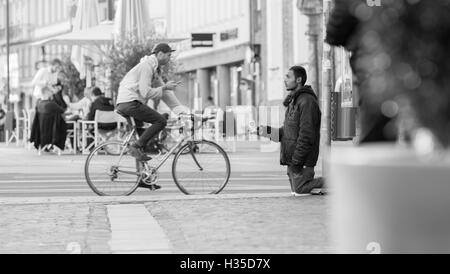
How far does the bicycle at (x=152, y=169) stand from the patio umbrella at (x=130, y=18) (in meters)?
15.6

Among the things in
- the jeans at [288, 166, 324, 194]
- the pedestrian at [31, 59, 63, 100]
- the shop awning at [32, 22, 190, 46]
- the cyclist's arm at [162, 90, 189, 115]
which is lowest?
the jeans at [288, 166, 324, 194]

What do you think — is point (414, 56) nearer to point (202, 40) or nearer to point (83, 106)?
point (83, 106)

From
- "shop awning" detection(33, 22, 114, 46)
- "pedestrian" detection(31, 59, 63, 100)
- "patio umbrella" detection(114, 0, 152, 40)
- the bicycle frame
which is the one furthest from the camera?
"shop awning" detection(33, 22, 114, 46)

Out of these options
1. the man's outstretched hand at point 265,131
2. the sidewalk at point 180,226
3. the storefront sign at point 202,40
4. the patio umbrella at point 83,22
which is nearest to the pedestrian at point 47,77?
the patio umbrella at point 83,22

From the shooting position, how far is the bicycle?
1423 centimetres

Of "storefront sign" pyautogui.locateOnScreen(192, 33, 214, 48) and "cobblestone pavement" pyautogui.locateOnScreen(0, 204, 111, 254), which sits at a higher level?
"storefront sign" pyautogui.locateOnScreen(192, 33, 214, 48)

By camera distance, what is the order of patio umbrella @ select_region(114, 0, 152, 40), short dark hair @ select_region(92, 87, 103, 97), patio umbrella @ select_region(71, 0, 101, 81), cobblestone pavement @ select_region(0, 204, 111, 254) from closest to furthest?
1. cobblestone pavement @ select_region(0, 204, 111, 254)
2. short dark hair @ select_region(92, 87, 103, 97)
3. patio umbrella @ select_region(114, 0, 152, 40)
4. patio umbrella @ select_region(71, 0, 101, 81)

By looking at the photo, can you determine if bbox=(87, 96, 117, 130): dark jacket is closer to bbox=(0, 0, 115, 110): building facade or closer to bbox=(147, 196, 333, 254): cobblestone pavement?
bbox=(147, 196, 333, 254): cobblestone pavement

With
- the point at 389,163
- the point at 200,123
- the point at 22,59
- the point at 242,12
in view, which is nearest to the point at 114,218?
the point at 200,123

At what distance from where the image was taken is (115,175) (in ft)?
47.4

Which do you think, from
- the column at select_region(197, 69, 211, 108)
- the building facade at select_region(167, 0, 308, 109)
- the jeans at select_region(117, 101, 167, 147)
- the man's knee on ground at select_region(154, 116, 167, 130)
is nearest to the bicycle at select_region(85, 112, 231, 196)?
the jeans at select_region(117, 101, 167, 147)

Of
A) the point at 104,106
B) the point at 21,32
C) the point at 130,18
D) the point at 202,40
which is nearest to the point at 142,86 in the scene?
the point at 104,106

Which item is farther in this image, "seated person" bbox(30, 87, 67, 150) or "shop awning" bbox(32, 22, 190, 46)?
"shop awning" bbox(32, 22, 190, 46)

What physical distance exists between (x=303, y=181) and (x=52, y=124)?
15658 mm
